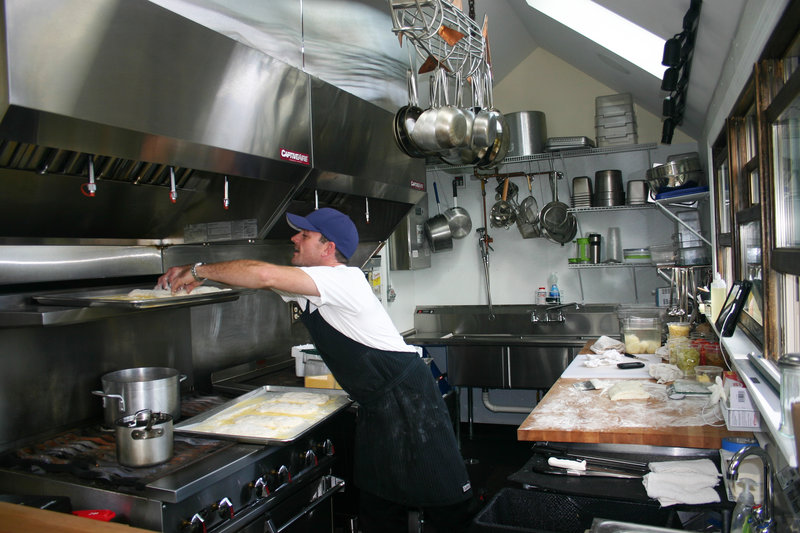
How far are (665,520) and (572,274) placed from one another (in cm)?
384

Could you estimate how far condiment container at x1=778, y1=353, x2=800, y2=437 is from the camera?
47.7 inches

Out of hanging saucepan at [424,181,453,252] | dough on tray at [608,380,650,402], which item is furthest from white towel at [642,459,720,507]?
hanging saucepan at [424,181,453,252]

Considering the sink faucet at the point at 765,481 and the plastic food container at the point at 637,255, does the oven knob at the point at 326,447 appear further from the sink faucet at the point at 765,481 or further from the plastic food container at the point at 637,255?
the plastic food container at the point at 637,255

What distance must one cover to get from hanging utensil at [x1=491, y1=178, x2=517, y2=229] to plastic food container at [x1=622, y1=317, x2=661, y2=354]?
1898mm

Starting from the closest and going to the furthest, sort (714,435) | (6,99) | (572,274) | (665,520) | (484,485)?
(6,99)
(665,520)
(714,435)
(484,485)
(572,274)

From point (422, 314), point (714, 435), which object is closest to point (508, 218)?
point (422, 314)

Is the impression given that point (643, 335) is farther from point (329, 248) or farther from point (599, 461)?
point (329, 248)

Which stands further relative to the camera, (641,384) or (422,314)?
(422,314)

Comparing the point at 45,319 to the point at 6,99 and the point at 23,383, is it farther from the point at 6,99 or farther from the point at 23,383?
the point at 6,99

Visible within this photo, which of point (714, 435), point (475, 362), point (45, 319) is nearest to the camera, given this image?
point (45, 319)

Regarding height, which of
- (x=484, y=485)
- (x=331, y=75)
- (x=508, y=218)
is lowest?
(x=484, y=485)

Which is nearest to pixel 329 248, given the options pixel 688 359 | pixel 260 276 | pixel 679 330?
pixel 260 276

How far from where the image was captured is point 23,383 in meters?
2.25

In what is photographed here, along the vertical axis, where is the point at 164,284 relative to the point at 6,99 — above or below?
below
